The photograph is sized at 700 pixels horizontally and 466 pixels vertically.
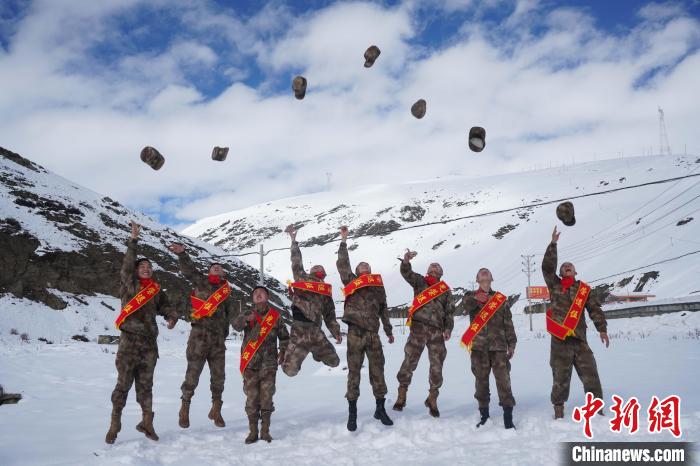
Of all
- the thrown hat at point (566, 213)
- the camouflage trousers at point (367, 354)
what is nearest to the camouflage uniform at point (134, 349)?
the camouflage trousers at point (367, 354)

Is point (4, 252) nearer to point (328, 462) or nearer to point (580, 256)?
point (328, 462)

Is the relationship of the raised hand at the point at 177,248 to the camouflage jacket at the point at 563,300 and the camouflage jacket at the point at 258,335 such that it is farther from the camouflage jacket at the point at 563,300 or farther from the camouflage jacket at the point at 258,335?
the camouflage jacket at the point at 563,300

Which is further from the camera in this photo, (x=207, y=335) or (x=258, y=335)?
(x=207, y=335)

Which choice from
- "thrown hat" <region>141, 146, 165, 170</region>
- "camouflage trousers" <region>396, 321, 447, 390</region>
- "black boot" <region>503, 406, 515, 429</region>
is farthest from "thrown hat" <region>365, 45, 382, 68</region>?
"black boot" <region>503, 406, 515, 429</region>

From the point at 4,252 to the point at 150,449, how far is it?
833 inches

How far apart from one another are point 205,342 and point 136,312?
118 cm

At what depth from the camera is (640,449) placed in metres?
5.05

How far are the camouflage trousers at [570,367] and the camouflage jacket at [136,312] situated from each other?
5.43m

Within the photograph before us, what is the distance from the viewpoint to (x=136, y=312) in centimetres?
661

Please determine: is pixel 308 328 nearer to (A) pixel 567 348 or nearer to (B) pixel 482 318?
(B) pixel 482 318

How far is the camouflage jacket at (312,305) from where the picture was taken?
7.48 m

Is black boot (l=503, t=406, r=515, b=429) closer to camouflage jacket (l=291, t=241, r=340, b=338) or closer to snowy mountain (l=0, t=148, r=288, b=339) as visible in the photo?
camouflage jacket (l=291, t=241, r=340, b=338)

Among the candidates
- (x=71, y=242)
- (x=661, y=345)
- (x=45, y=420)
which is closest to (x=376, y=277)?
(x=45, y=420)

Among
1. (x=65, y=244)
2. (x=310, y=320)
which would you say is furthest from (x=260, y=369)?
(x=65, y=244)
